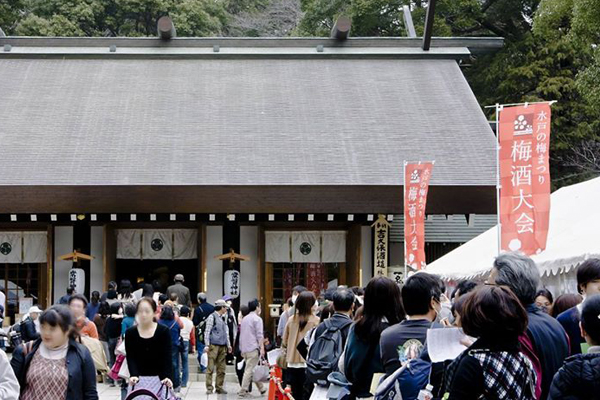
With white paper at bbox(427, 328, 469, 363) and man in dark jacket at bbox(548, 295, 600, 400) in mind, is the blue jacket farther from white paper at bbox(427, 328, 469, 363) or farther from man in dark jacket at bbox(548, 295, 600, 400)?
man in dark jacket at bbox(548, 295, 600, 400)

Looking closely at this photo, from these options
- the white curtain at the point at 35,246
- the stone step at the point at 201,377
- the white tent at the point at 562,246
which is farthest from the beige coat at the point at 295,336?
the white curtain at the point at 35,246

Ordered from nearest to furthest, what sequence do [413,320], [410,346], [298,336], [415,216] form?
1. [410,346]
2. [413,320]
3. [298,336]
4. [415,216]

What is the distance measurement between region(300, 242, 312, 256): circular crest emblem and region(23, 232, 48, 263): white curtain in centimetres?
523

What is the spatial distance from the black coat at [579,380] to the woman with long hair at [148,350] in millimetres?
4044

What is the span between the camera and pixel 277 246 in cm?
1967

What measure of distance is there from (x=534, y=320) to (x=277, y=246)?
1553 cm

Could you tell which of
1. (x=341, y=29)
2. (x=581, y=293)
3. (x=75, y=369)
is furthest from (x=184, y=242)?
(x=581, y=293)

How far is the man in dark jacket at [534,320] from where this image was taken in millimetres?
4137

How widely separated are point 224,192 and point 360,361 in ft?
42.0

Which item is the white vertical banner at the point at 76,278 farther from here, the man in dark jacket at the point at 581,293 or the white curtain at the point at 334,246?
the man in dark jacket at the point at 581,293

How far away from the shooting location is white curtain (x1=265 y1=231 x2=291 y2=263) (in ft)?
64.4

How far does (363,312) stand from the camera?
560cm

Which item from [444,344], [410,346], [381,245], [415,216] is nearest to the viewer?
[444,344]

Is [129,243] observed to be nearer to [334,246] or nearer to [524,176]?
[334,246]
